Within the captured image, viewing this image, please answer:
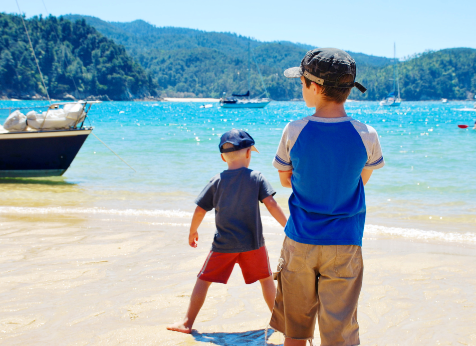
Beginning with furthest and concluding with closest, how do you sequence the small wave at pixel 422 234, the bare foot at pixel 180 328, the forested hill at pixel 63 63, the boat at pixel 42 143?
the forested hill at pixel 63 63 < the boat at pixel 42 143 < the small wave at pixel 422 234 < the bare foot at pixel 180 328

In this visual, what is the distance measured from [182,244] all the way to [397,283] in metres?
2.39

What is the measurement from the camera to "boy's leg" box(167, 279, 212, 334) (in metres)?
2.92

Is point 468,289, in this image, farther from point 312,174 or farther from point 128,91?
point 128,91

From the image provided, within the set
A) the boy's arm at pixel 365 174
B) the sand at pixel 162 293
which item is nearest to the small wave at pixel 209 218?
the sand at pixel 162 293

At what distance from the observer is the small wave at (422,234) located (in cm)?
582

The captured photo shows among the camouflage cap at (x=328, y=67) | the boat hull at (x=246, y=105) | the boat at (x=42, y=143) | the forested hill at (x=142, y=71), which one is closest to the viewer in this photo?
the camouflage cap at (x=328, y=67)

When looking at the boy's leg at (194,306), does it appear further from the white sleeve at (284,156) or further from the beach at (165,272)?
the white sleeve at (284,156)

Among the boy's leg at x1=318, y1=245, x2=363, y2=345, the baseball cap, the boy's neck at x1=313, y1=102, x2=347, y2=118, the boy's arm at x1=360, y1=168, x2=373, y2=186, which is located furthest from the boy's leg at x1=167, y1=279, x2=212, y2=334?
the boy's neck at x1=313, y1=102, x2=347, y2=118

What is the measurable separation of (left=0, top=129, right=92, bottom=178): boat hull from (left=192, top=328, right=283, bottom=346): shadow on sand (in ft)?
27.5

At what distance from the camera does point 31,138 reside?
33.3 ft

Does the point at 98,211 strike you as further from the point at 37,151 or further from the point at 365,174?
the point at 365,174

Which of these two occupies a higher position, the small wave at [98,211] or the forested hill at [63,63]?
the forested hill at [63,63]

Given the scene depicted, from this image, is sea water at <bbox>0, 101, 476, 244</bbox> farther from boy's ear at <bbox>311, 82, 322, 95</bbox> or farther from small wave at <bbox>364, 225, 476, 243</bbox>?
boy's ear at <bbox>311, 82, 322, 95</bbox>

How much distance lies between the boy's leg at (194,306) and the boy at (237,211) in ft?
0.45
